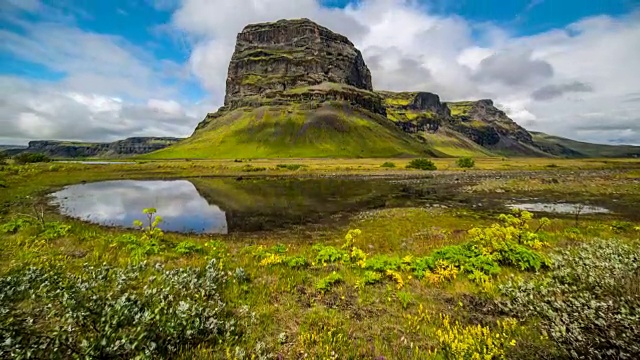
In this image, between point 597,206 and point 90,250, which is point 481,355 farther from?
point 597,206

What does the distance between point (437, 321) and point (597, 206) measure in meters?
40.8

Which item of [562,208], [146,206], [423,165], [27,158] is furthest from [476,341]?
[27,158]

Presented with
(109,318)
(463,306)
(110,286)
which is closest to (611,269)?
(463,306)

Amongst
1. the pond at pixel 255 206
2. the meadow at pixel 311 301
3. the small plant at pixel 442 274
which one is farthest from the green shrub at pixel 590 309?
the pond at pixel 255 206

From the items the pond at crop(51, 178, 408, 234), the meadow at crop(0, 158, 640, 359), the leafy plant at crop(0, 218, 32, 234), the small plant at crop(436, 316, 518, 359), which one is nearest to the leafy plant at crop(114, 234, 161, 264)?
the meadow at crop(0, 158, 640, 359)

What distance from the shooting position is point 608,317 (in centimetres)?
532

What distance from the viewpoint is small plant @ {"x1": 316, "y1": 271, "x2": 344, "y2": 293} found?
32.8ft

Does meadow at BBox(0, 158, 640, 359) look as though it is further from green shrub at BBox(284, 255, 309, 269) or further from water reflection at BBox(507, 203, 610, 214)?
water reflection at BBox(507, 203, 610, 214)

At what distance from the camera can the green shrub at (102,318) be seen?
4949 mm

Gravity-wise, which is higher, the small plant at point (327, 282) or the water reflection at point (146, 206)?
the small plant at point (327, 282)

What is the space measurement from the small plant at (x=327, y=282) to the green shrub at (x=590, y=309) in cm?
485

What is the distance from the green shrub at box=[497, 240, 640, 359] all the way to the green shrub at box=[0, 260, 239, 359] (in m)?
6.59

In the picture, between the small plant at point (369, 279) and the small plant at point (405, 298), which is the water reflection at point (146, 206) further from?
the small plant at point (405, 298)

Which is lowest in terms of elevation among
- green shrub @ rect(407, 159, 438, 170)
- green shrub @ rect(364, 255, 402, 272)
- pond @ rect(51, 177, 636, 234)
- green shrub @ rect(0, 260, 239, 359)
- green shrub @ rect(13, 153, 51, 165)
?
pond @ rect(51, 177, 636, 234)
